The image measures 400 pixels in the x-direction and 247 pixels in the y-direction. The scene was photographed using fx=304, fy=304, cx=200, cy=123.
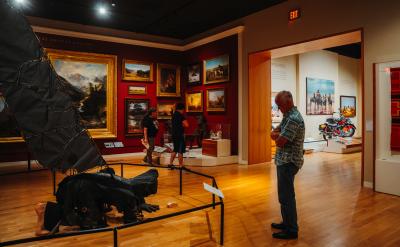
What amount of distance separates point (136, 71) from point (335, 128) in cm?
939

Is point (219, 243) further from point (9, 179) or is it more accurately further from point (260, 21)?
point (260, 21)

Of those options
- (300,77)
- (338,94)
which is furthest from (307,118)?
(338,94)

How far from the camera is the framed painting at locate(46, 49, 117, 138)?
10.6 m

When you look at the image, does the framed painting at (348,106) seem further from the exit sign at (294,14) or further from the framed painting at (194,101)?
the exit sign at (294,14)

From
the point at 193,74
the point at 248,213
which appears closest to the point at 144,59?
the point at 193,74

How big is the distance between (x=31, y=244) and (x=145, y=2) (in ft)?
24.0

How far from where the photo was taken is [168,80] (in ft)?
41.7

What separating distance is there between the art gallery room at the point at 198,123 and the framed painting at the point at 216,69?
0.22ft

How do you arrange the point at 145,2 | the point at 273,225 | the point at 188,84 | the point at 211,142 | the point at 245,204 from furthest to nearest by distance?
the point at 188,84 → the point at 211,142 → the point at 145,2 → the point at 245,204 → the point at 273,225

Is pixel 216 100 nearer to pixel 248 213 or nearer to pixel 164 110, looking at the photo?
pixel 164 110

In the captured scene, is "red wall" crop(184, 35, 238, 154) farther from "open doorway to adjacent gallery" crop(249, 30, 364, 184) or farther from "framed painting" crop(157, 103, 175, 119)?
"framed painting" crop(157, 103, 175, 119)

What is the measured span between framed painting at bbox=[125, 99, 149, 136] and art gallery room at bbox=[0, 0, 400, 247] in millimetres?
59

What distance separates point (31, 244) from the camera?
12.4 feet

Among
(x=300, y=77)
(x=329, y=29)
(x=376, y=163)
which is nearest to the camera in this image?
(x=376, y=163)
